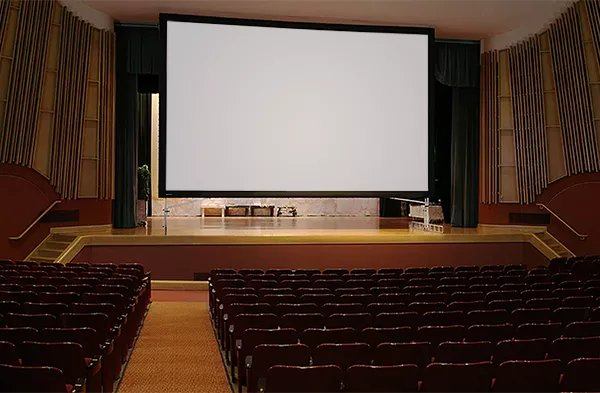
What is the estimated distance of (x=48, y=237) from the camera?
12.0m

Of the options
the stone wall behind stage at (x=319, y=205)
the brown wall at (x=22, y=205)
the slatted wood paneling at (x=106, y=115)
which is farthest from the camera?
the stone wall behind stage at (x=319, y=205)

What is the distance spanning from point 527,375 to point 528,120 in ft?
35.6

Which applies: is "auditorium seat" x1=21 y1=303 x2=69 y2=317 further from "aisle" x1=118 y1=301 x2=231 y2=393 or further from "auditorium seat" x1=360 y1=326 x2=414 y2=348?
"auditorium seat" x1=360 y1=326 x2=414 y2=348

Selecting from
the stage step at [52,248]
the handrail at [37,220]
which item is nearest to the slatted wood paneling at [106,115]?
the handrail at [37,220]

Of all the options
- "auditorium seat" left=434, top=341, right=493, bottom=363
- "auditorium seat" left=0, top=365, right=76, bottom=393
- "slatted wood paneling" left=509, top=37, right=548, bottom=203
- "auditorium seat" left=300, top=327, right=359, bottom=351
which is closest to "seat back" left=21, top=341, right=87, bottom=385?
"auditorium seat" left=0, top=365, right=76, bottom=393

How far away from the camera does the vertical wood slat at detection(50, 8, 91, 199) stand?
12148mm

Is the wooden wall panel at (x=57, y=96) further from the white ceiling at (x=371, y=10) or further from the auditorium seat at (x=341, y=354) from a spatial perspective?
the auditorium seat at (x=341, y=354)

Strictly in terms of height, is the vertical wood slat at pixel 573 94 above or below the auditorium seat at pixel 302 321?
above

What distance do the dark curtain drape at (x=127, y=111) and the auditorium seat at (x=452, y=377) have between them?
10.7 metres

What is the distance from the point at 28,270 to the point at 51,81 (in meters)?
5.18

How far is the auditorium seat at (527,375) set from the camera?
154 inches

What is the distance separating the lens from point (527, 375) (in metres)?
3.91

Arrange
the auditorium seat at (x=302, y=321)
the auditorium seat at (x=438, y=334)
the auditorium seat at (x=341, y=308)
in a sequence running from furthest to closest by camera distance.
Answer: the auditorium seat at (x=341, y=308)
the auditorium seat at (x=302, y=321)
the auditorium seat at (x=438, y=334)

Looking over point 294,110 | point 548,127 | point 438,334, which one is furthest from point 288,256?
point 438,334
